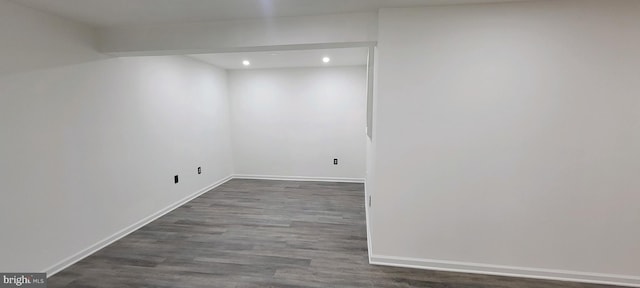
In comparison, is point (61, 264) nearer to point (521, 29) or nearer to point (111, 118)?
point (111, 118)

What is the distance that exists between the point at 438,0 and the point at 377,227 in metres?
1.83

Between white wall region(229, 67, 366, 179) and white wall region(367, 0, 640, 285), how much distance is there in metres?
2.91

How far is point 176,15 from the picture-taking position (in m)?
2.26

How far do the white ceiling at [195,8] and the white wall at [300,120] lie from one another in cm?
289

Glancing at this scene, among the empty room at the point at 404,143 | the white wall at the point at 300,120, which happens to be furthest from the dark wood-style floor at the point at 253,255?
the white wall at the point at 300,120

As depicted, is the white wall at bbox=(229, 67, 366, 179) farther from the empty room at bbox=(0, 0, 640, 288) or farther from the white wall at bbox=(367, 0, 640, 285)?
the white wall at bbox=(367, 0, 640, 285)

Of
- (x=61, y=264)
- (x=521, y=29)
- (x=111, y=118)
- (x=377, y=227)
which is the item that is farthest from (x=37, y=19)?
(x=521, y=29)

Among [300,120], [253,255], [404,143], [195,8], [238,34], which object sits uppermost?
[195,8]

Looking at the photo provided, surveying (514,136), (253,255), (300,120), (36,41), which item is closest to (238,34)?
(36,41)

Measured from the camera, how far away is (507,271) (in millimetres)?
2215

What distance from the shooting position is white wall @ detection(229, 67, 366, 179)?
5.12 metres

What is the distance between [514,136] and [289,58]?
125 inches

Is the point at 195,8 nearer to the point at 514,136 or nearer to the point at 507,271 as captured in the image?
the point at 514,136

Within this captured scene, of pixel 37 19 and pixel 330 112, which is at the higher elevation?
pixel 37 19
